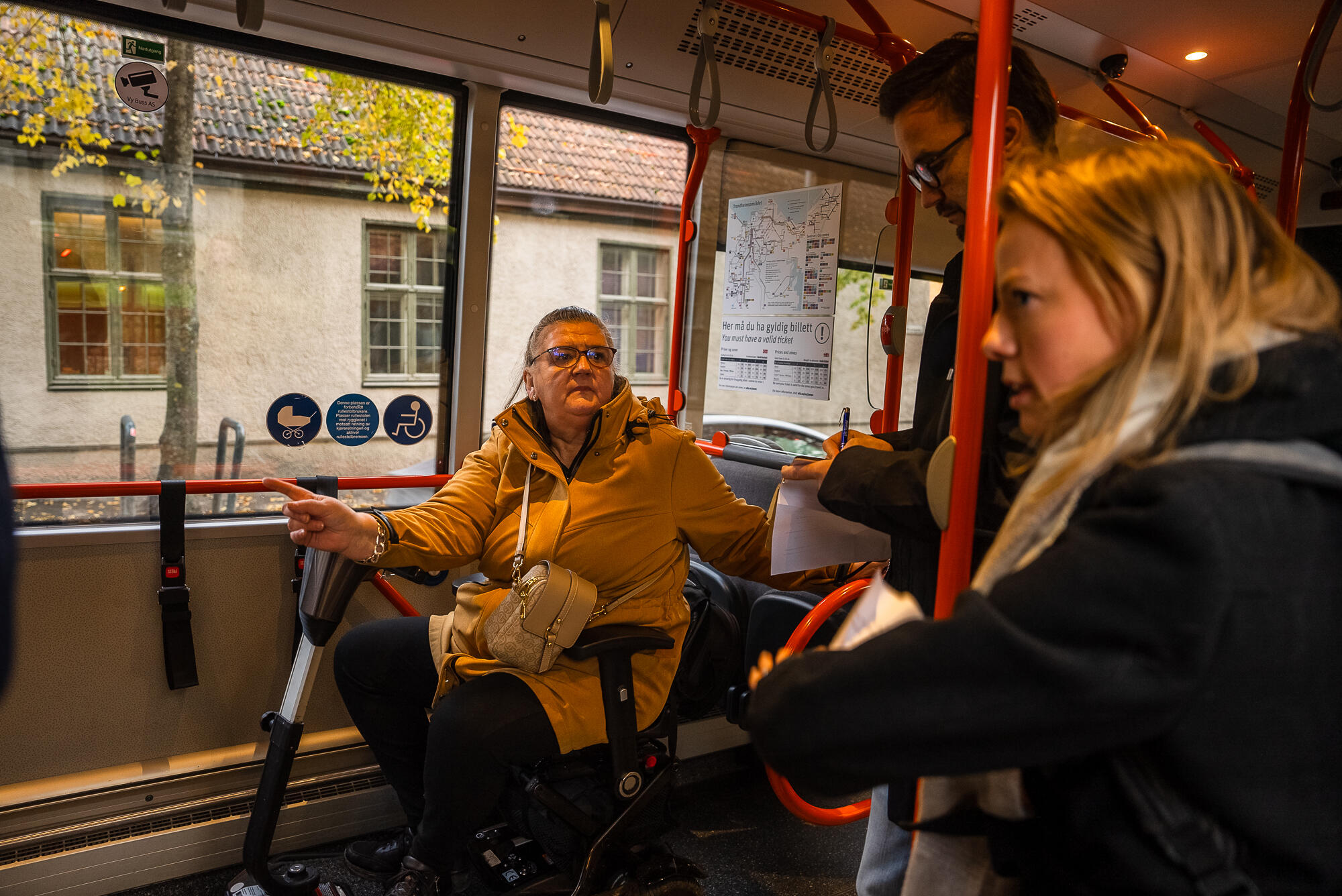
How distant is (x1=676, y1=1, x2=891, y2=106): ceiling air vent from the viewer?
8.59ft

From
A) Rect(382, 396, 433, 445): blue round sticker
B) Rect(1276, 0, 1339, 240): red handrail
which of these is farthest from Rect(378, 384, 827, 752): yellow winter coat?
Rect(1276, 0, 1339, 240): red handrail

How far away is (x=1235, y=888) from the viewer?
73 cm

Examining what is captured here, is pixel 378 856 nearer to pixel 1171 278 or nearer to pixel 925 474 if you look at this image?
pixel 925 474

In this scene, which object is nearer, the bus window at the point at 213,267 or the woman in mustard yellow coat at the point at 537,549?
the woman in mustard yellow coat at the point at 537,549

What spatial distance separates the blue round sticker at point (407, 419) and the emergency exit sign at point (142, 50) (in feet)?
3.94

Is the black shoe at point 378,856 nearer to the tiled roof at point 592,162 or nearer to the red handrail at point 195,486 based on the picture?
the red handrail at point 195,486

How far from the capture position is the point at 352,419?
2.86 meters

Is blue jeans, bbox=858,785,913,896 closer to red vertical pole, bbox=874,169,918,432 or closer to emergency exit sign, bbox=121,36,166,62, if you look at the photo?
red vertical pole, bbox=874,169,918,432

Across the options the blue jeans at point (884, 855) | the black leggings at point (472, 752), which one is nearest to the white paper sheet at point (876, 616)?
the blue jeans at point (884, 855)

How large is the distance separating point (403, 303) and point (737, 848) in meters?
2.15

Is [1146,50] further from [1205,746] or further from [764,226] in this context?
[1205,746]

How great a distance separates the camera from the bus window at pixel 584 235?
10.3 ft

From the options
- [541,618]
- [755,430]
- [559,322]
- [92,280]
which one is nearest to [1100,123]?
[755,430]

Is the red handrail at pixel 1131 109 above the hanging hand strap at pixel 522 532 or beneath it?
above
